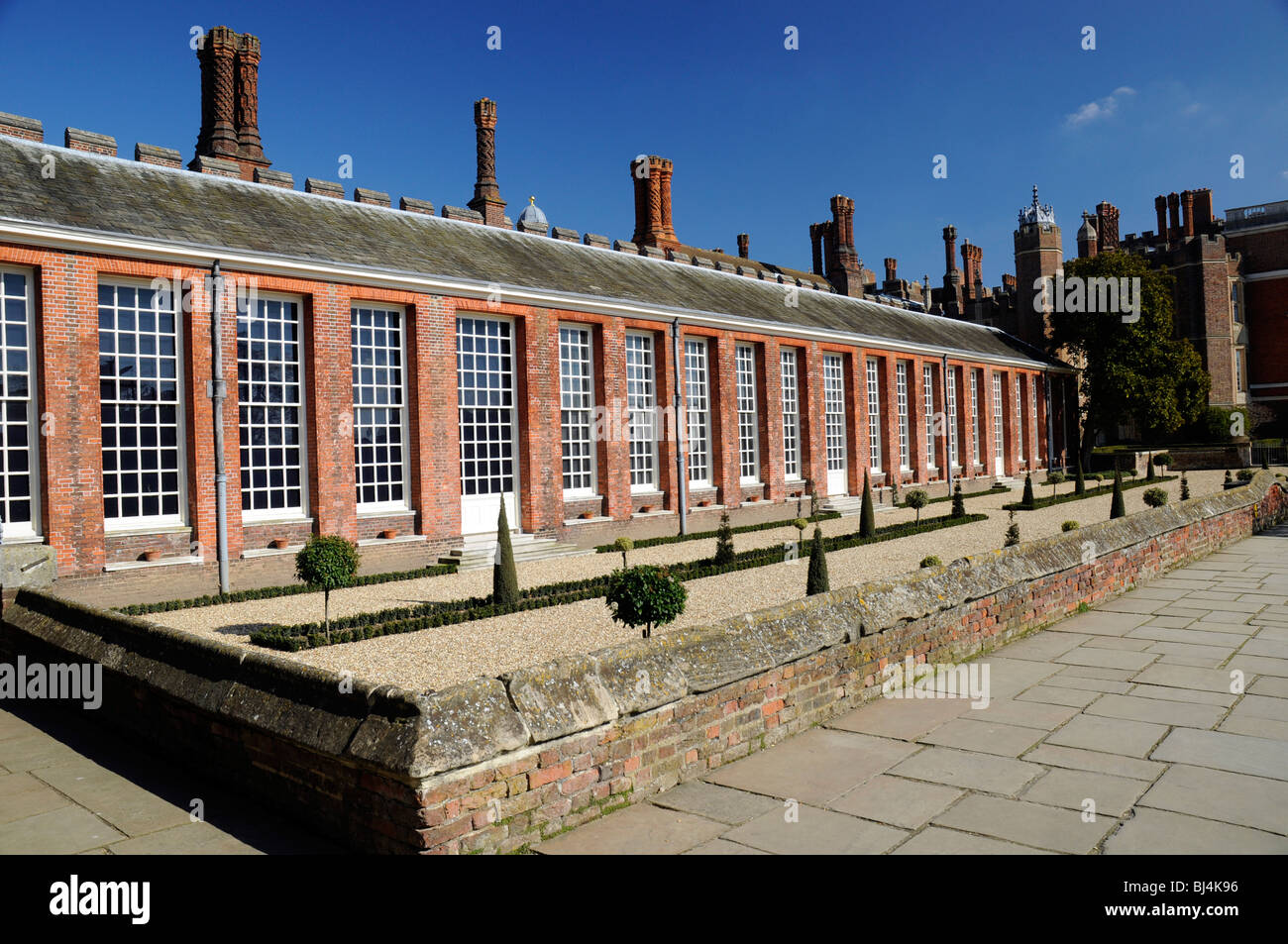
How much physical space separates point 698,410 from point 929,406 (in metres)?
14.4

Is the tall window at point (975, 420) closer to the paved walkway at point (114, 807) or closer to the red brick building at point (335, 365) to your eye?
the red brick building at point (335, 365)

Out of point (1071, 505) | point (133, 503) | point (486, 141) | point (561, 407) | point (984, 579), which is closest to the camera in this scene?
point (984, 579)

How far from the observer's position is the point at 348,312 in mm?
16203

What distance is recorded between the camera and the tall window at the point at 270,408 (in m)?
15.1

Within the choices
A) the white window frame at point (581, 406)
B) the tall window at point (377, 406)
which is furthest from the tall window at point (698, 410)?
the tall window at point (377, 406)

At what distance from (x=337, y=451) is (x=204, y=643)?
10.7m

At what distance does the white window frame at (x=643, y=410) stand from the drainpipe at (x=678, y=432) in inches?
22.3

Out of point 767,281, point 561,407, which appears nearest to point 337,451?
point 561,407

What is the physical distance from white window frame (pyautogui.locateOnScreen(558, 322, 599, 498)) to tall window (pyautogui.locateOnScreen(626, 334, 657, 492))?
1341 millimetres

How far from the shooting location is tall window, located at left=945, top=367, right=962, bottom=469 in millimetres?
35500

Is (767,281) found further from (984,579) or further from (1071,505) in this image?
(984,579)

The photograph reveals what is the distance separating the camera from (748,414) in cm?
2581

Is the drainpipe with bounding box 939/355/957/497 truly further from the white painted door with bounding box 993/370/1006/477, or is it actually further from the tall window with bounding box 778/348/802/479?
the tall window with bounding box 778/348/802/479

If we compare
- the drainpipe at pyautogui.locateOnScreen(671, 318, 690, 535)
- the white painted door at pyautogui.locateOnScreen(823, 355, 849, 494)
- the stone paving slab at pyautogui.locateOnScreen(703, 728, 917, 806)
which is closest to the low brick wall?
the stone paving slab at pyautogui.locateOnScreen(703, 728, 917, 806)
